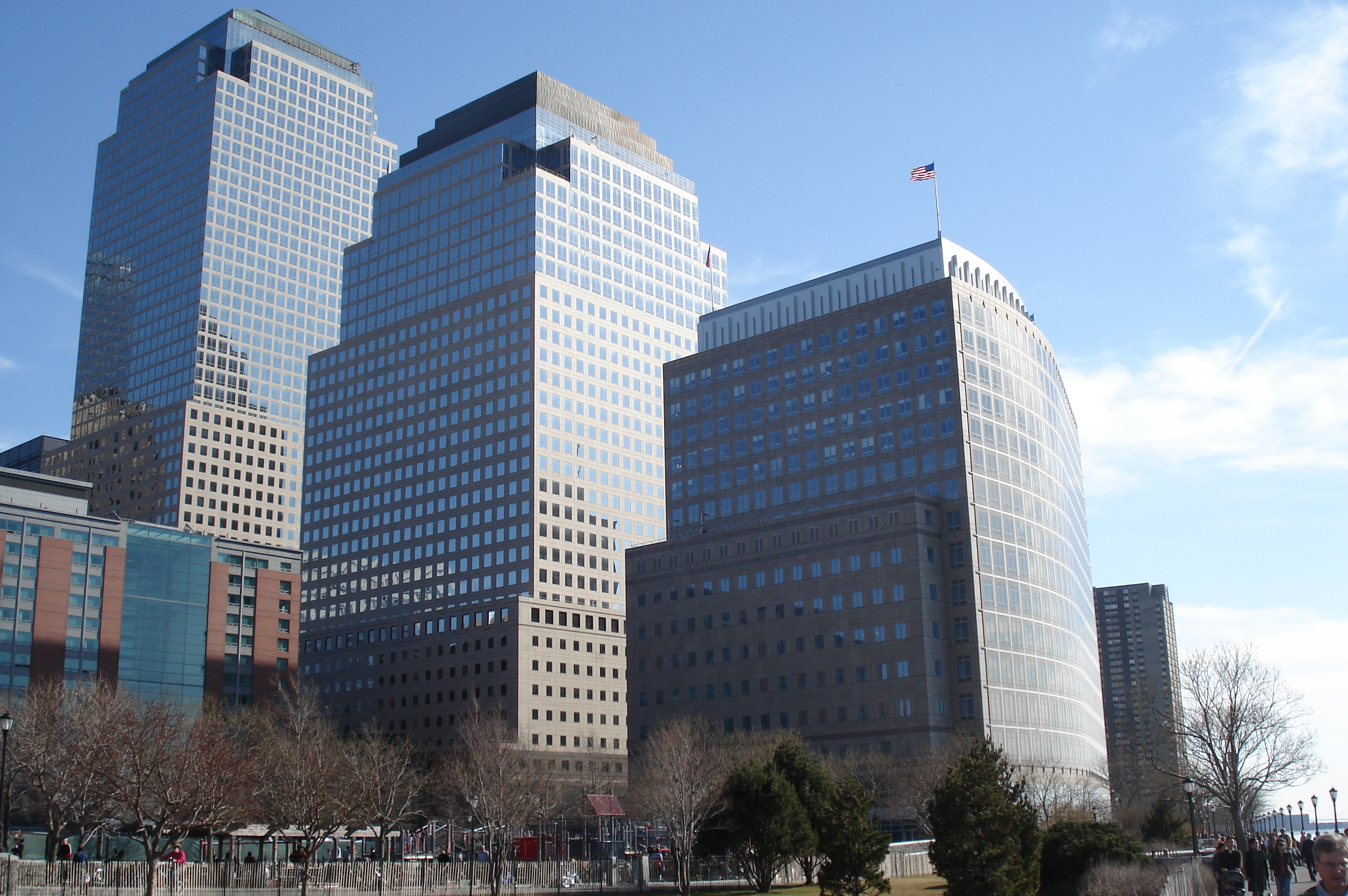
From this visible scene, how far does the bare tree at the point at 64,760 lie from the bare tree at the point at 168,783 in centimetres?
107

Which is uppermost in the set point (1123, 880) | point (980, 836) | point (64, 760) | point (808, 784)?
point (64, 760)

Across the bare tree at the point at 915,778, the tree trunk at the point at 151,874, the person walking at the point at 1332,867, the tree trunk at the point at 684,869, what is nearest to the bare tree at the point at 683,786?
the tree trunk at the point at 684,869

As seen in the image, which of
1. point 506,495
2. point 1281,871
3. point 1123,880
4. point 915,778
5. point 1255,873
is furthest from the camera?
point 506,495

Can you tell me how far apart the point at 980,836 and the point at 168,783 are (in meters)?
34.1

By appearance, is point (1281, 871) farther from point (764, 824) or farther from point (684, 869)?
point (684, 869)

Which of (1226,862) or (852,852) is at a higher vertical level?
(1226,862)

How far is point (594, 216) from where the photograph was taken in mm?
199875

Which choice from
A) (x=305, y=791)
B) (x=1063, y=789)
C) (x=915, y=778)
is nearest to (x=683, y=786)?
(x=305, y=791)

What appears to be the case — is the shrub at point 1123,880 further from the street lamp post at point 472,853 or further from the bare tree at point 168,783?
the bare tree at point 168,783

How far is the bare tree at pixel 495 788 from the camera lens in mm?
68312

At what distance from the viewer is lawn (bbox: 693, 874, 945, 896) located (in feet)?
184

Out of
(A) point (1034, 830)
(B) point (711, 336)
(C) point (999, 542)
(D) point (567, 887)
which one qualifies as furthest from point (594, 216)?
(A) point (1034, 830)

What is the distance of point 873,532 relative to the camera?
128 metres

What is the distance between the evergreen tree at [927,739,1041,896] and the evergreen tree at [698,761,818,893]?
14.4 m
